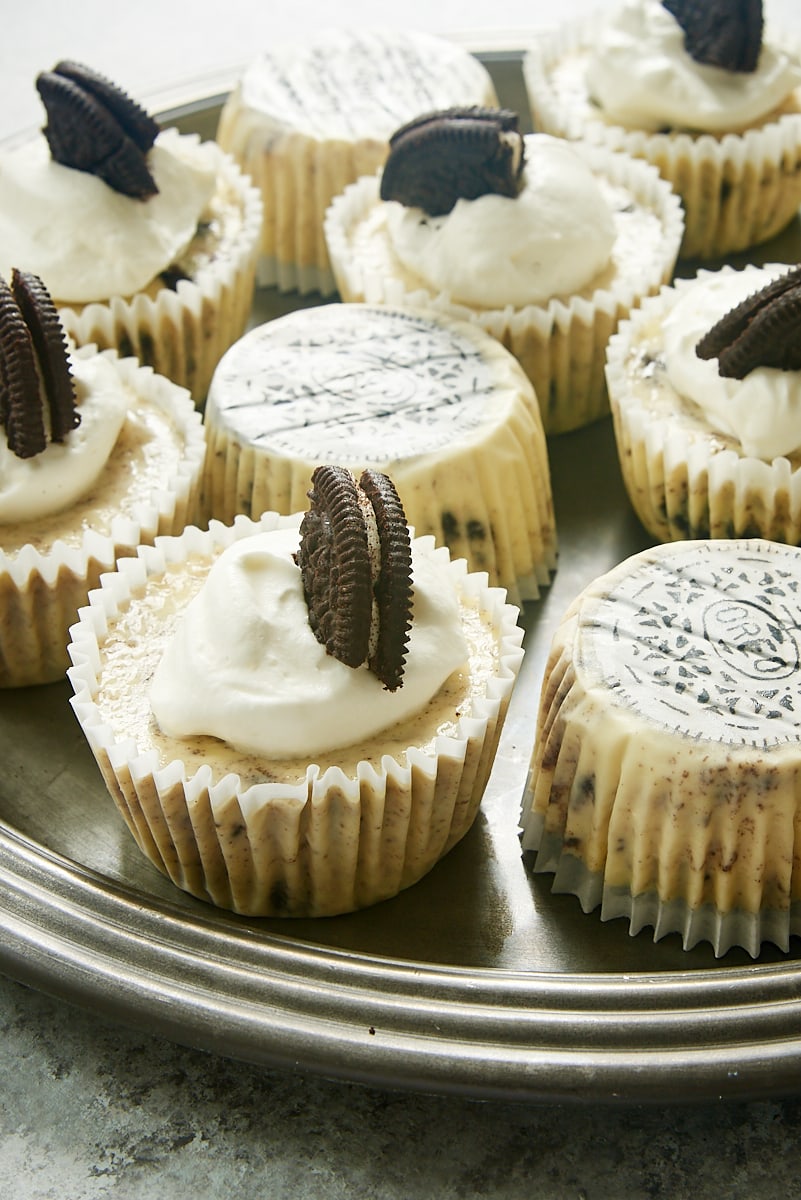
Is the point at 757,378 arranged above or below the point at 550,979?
above

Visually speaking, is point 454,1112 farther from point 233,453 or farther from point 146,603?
point 233,453

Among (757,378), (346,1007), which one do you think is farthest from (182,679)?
(757,378)

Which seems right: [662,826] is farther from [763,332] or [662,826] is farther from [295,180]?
[295,180]

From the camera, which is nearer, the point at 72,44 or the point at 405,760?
the point at 405,760

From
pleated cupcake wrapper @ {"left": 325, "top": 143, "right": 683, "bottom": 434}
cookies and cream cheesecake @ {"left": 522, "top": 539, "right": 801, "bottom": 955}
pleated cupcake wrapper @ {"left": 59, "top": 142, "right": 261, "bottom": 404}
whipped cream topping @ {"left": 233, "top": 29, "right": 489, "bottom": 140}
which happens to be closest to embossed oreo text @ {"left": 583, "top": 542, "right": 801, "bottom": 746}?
cookies and cream cheesecake @ {"left": 522, "top": 539, "right": 801, "bottom": 955}

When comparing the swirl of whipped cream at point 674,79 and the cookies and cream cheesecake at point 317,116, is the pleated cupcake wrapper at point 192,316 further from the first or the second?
the swirl of whipped cream at point 674,79

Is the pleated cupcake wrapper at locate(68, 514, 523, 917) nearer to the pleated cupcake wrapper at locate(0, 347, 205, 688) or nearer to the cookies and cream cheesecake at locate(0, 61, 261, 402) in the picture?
the pleated cupcake wrapper at locate(0, 347, 205, 688)
